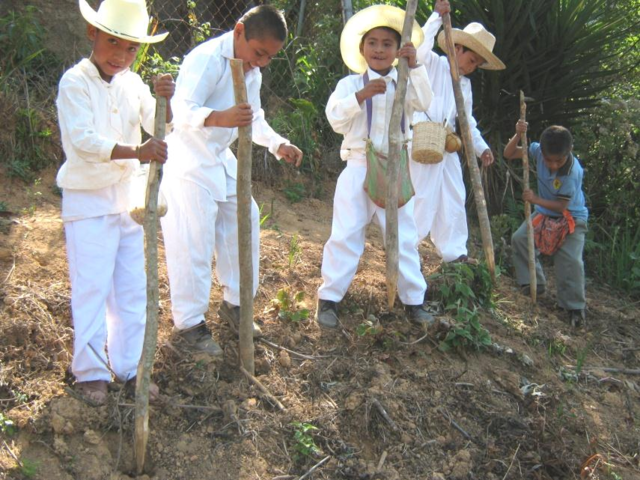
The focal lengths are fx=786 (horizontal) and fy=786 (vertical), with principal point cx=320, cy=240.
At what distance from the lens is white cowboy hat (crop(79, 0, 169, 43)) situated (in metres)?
3.28

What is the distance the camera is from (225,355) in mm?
4066

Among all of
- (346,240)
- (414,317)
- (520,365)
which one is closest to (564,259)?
(520,365)

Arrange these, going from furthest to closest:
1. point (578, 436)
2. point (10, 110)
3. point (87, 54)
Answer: point (87, 54) < point (10, 110) < point (578, 436)

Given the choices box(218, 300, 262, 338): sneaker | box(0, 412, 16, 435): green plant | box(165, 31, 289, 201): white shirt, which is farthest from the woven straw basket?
box(0, 412, 16, 435): green plant

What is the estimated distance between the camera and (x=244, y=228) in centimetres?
371

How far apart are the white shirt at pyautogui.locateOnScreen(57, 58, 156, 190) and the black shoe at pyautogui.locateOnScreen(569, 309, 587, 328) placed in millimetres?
3630

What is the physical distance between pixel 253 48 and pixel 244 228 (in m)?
0.89

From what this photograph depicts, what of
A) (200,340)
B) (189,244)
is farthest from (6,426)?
(189,244)

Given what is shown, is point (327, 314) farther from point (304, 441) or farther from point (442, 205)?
point (442, 205)

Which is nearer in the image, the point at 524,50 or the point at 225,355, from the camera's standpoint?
the point at 225,355

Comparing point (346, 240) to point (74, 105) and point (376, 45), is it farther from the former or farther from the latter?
point (74, 105)

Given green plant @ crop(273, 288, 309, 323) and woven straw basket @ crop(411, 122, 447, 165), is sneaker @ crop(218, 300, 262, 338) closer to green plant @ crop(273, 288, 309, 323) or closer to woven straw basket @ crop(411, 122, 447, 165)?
green plant @ crop(273, 288, 309, 323)

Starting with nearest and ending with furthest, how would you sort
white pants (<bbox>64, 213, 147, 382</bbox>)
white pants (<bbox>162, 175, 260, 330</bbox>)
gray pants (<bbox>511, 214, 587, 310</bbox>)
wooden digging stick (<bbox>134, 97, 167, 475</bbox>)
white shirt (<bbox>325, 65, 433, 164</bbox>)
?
1. wooden digging stick (<bbox>134, 97, 167, 475</bbox>)
2. white pants (<bbox>64, 213, 147, 382</bbox>)
3. white pants (<bbox>162, 175, 260, 330</bbox>)
4. white shirt (<bbox>325, 65, 433, 164</bbox>)
5. gray pants (<bbox>511, 214, 587, 310</bbox>)

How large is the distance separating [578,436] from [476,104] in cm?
390
